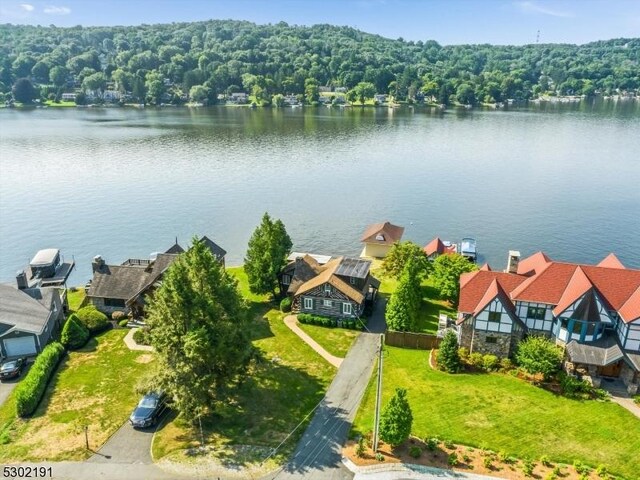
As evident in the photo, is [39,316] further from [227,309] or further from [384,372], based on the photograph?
[384,372]

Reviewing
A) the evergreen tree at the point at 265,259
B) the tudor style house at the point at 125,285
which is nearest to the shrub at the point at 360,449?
the evergreen tree at the point at 265,259

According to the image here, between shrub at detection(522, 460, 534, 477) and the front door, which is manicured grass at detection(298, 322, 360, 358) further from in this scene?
the front door

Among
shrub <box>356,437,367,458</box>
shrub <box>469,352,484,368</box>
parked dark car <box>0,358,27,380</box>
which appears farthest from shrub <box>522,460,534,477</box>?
parked dark car <box>0,358,27,380</box>

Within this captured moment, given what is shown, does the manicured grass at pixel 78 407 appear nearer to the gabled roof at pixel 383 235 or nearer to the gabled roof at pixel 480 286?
the gabled roof at pixel 480 286

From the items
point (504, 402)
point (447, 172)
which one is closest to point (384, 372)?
point (504, 402)

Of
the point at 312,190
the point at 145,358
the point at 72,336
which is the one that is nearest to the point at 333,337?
the point at 145,358

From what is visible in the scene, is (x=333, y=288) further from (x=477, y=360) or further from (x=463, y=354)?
(x=477, y=360)
